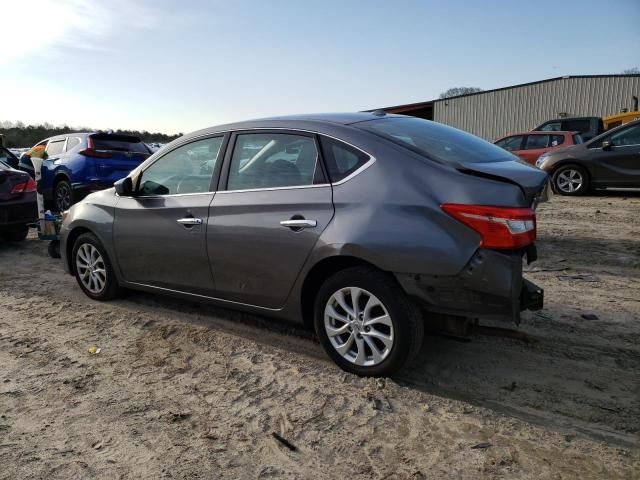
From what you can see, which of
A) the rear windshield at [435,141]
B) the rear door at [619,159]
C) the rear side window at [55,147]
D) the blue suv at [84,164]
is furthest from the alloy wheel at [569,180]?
the rear side window at [55,147]

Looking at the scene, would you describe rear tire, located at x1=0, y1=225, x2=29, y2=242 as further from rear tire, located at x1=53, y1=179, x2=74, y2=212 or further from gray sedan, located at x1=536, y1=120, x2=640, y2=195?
gray sedan, located at x1=536, y1=120, x2=640, y2=195

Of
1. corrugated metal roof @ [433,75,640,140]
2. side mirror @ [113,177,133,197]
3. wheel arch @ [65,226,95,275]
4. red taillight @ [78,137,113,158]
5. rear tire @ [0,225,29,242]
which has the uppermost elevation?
corrugated metal roof @ [433,75,640,140]

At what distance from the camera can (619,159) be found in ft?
33.1

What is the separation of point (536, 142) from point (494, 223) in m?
11.8

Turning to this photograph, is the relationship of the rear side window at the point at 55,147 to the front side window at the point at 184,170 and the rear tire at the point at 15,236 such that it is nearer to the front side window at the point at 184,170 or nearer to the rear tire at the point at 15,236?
the rear tire at the point at 15,236

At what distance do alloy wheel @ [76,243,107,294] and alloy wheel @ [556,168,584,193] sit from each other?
376 inches

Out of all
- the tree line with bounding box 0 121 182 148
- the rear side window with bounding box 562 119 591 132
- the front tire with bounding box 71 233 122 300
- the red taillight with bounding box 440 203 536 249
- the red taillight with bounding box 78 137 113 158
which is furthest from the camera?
the tree line with bounding box 0 121 182 148

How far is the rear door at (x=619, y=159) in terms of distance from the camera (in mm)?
9922

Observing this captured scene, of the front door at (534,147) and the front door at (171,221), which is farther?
the front door at (534,147)

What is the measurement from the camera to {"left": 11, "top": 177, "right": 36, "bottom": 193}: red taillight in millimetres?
7565

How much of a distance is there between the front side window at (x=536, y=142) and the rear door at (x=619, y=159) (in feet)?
8.99

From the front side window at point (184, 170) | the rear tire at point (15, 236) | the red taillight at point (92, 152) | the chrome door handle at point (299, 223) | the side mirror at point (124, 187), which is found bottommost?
the rear tire at point (15, 236)

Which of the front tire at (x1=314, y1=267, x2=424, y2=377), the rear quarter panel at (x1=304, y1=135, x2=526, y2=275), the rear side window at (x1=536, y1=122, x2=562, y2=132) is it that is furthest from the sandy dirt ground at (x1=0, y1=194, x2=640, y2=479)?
the rear side window at (x1=536, y1=122, x2=562, y2=132)

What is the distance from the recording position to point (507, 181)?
294cm
